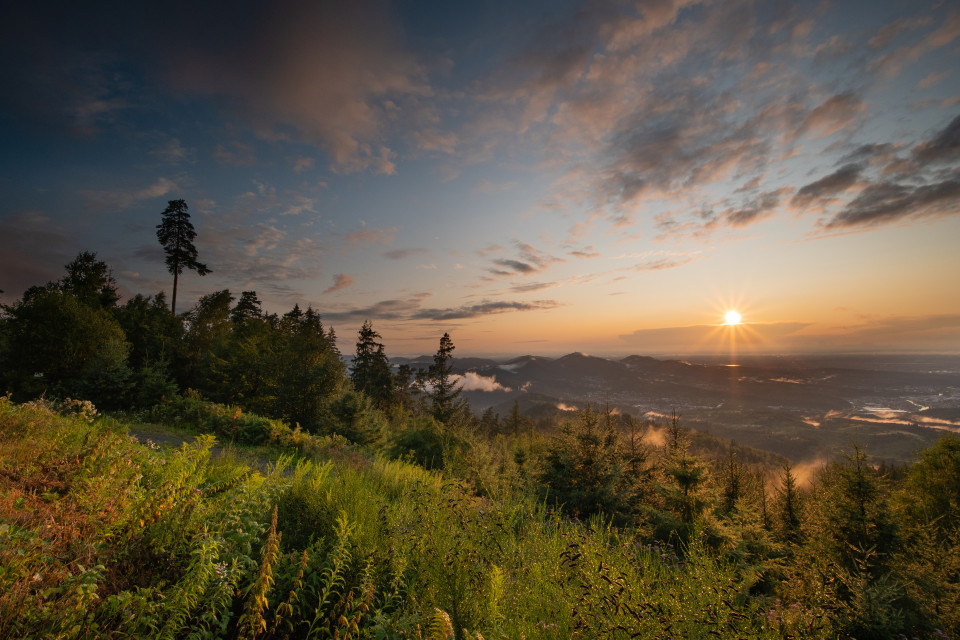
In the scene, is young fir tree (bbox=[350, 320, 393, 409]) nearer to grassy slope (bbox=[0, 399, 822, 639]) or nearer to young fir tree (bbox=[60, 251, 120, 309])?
young fir tree (bbox=[60, 251, 120, 309])

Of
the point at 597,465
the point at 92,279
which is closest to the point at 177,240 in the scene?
the point at 92,279

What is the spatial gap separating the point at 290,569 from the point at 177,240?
38132 millimetres

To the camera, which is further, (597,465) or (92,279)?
(92,279)

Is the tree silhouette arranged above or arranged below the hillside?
above

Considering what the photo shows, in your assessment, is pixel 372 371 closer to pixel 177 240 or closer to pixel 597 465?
pixel 177 240

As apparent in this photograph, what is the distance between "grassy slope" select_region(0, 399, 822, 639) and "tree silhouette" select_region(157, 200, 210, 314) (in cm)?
3312

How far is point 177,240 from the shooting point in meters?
31.1

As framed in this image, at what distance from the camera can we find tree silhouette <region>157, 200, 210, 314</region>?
30.8 m

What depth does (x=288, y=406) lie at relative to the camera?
24.0 metres

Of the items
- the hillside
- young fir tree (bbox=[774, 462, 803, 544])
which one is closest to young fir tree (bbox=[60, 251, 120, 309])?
the hillside

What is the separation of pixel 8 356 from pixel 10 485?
28412mm

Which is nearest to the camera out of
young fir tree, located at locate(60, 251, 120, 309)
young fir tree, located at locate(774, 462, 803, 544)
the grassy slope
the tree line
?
the grassy slope

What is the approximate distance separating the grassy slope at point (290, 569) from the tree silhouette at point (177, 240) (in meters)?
33.1

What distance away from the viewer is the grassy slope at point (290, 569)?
230 cm
